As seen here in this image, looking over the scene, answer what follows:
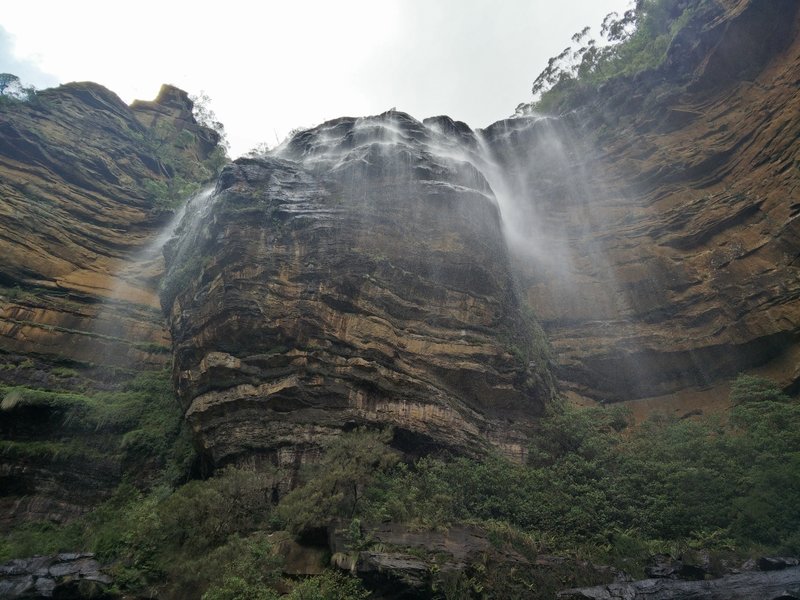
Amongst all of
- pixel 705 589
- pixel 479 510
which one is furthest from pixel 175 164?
→ pixel 705 589

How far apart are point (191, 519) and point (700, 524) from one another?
40.2 ft

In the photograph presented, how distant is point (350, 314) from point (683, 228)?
1578 cm

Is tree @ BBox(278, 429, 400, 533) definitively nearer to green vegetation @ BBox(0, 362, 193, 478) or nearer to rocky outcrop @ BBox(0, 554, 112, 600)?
rocky outcrop @ BBox(0, 554, 112, 600)

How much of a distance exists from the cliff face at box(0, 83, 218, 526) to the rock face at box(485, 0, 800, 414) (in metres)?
17.9

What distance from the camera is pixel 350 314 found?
16.6 meters

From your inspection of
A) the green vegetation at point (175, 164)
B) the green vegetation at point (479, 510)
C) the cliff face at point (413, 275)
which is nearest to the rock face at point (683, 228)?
the cliff face at point (413, 275)

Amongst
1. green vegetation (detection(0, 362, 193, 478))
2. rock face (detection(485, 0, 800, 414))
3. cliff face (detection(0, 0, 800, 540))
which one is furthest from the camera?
rock face (detection(485, 0, 800, 414))

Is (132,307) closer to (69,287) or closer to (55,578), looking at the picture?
(69,287)

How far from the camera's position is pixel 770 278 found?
17984 mm

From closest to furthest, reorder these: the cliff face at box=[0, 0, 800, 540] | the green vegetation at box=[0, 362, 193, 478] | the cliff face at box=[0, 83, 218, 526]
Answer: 1. the cliff face at box=[0, 83, 218, 526]
2. the green vegetation at box=[0, 362, 193, 478]
3. the cliff face at box=[0, 0, 800, 540]

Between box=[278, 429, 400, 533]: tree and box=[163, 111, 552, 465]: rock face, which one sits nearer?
box=[278, 429, 400, 533]: tree

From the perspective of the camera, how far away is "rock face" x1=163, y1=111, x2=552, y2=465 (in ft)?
49.6

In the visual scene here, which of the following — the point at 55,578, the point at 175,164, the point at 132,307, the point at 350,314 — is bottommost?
the point at 55,578

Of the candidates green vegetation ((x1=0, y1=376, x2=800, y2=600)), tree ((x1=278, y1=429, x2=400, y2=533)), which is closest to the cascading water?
green vegetation ((x1=0, y1=376, x2=800, y2=600))
